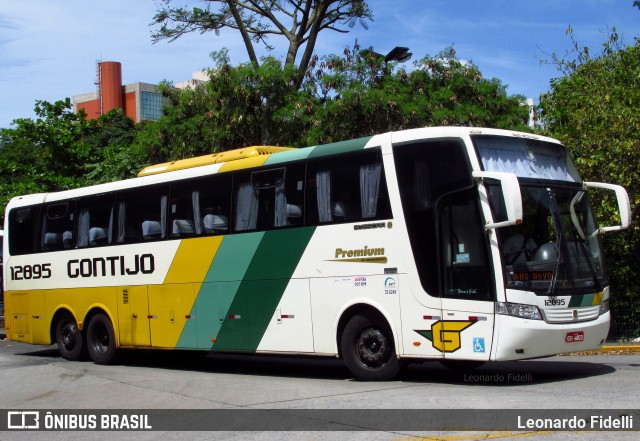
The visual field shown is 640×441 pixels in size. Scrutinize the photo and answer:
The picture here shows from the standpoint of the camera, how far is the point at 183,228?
14.7m

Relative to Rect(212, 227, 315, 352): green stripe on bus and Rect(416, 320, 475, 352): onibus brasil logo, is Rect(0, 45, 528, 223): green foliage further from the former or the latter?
Rect(416, 320, 475, 352): onibus brasil logo

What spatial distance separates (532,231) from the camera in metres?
10.6

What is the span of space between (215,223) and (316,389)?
4.07 m

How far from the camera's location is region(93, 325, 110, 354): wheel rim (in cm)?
1683

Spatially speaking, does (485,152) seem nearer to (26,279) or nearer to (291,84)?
(26,279)

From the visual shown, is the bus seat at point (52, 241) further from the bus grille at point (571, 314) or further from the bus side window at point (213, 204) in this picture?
the bus grille at point (571, 314)

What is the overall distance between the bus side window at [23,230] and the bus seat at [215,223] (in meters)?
5.79

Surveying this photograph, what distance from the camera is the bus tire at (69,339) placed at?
681 inches

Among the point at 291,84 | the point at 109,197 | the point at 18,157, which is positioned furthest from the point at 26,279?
the point at 18,157

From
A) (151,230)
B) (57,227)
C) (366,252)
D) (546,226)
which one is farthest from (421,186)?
(57,227)

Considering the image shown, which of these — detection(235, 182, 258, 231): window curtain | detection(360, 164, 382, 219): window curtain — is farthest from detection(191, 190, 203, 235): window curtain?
detection(360, 164, 382, 219): window curtain

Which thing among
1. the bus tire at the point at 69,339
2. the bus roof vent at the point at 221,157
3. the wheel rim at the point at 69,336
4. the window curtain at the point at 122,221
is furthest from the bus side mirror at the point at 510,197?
the wheel rim at the point at 69,336

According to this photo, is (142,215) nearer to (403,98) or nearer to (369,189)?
(369,189)

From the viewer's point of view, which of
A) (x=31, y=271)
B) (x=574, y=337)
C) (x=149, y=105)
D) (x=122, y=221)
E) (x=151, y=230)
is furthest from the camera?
(x=149, y=105)
